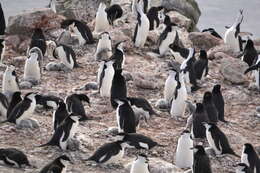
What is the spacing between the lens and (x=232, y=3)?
1371 inches

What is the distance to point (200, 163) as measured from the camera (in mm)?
8766

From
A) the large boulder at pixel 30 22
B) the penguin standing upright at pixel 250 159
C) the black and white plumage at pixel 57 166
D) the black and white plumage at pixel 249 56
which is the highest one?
the large boulder at pixel 30 22

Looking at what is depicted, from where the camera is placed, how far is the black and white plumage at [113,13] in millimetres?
16688

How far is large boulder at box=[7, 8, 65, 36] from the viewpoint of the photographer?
53.1ft

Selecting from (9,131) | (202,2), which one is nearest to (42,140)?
(9,131)

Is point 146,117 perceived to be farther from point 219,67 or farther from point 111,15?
point 111,15

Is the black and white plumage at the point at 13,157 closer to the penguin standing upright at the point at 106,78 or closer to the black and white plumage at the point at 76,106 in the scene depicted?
the black and white plumage at the point at 76,106

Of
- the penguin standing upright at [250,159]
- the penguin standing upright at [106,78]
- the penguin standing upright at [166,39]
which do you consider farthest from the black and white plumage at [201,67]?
the penguin standing upright at [250,159]

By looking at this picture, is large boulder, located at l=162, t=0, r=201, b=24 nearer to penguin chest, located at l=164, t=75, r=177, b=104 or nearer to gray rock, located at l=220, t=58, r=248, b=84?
gray rock, located at l=220, t=58, r=248, b=84

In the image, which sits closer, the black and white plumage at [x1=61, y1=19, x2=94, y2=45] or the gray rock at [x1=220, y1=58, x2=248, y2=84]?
the gray rock at [x1=220, y1=58, x2=248, y2=84]

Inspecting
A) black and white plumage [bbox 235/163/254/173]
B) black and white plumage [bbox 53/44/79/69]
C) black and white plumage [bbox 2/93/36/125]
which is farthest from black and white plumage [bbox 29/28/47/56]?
black and white plumage [bbox 235/163/254/173]

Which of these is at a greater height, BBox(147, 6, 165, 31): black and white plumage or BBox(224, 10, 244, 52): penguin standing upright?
BBox(147, 6, 165, 31): black and white plumage

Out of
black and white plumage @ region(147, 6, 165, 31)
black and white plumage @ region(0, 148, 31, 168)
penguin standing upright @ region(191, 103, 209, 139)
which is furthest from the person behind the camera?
black and white plumage @ region(147, 6, 165, 31)

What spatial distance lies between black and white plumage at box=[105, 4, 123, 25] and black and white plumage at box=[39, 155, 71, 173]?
8.65m
